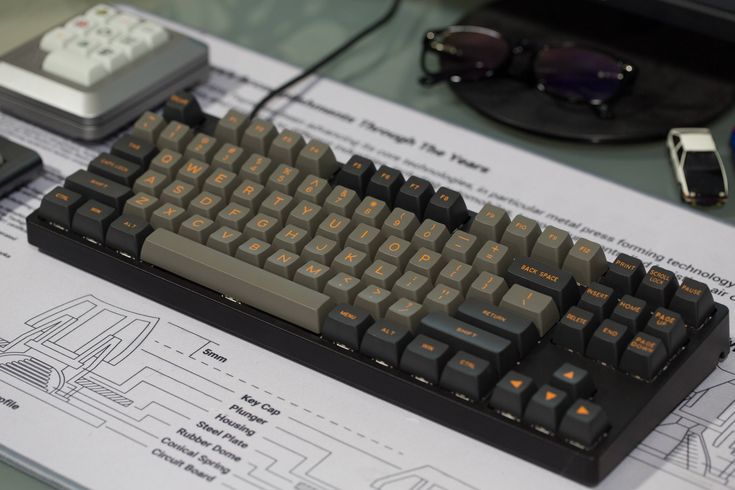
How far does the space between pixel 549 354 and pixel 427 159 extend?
11.9 inches

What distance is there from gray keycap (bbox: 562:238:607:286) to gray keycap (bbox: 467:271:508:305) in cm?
5

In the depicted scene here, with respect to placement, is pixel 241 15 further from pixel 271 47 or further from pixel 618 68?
pixel 618 68

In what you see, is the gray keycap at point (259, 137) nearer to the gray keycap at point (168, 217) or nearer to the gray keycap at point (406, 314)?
the gray keycap at point (168, 217)

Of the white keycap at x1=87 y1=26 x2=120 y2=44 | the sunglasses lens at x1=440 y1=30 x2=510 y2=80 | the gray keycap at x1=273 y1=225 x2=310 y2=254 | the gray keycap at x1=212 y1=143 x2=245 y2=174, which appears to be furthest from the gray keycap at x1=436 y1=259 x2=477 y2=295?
the white keycap at x1=87 y1=26 x2=120 y2=44

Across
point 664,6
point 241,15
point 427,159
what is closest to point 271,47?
point 241,15

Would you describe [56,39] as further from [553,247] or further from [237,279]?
[553,247]

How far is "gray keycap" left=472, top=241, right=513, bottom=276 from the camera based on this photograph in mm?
821

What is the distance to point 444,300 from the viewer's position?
79 cm

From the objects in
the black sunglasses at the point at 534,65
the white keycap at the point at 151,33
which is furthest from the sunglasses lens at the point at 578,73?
the white keycap at the point at 151,33

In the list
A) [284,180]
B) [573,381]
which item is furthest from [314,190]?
[573,381]

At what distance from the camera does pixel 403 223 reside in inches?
33.8

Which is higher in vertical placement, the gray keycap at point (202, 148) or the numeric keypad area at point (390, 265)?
the numeric keypad area at point (390, 265)

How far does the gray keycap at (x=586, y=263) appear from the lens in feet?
2.68

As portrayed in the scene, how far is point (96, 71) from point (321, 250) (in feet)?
1.05
